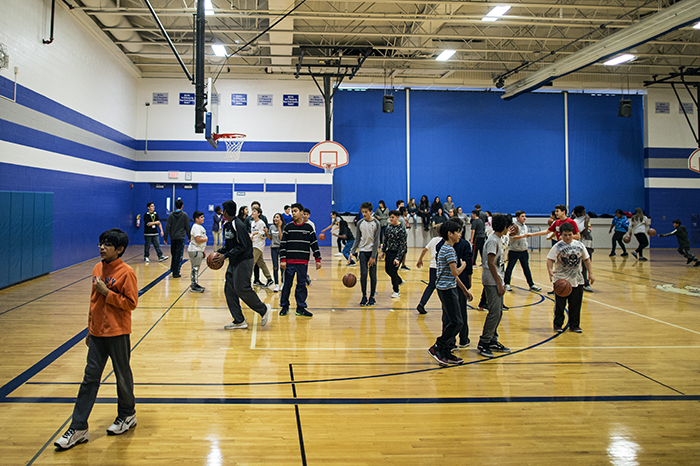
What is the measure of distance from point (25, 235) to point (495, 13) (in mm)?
13590

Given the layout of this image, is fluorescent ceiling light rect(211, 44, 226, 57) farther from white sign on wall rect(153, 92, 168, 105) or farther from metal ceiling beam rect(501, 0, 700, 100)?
metal ceiling beam rect(501, 0, 700, 100)

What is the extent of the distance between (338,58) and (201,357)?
15.0m

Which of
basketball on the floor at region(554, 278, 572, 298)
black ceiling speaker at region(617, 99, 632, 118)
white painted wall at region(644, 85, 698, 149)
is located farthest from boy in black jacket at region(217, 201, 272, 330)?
white painted wall at region(644, 85, 698, 149)

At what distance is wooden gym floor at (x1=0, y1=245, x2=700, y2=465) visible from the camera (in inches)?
131

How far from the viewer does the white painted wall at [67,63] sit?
33.1 ft

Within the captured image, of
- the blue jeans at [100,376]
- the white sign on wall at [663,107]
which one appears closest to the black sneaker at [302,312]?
the blue jeans at [100,376]

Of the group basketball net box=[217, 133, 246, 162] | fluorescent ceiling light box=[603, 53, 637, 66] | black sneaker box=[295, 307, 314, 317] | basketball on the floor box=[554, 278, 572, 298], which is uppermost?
fluorescent ceiling light box=[603, 53, 637, 66]

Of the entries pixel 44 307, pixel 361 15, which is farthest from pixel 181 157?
pixel 44 307

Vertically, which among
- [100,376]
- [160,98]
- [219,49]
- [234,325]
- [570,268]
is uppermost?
[160,98]

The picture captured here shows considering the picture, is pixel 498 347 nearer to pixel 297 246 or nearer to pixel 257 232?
pixel 297 246

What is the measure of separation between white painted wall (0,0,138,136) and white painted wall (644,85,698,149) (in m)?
23.3

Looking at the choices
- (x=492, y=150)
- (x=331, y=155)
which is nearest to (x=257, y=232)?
(x=331, y=155)

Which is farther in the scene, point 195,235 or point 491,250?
point 195,235

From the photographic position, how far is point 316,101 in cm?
1973
